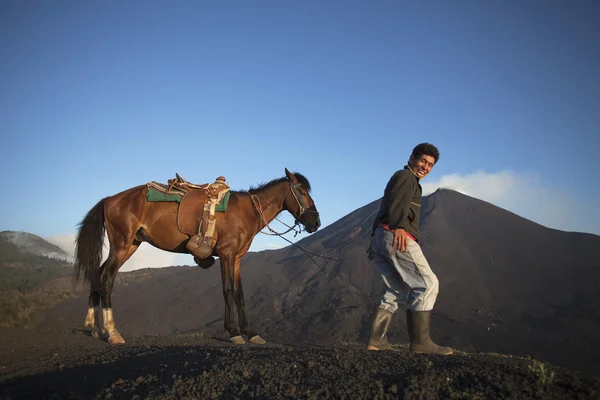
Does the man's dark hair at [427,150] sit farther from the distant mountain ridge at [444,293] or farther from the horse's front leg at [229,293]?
the distant mountain ridge at [444,293]

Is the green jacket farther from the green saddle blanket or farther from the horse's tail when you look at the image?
the horse's tail

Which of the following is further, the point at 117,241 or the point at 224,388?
the point at 117,241

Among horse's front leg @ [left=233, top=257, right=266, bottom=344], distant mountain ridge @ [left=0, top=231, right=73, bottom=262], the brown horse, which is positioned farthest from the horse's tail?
distant mountain ridge @ [left=0, top=231, right=73, bottom=262]

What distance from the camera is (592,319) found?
60.2 feet

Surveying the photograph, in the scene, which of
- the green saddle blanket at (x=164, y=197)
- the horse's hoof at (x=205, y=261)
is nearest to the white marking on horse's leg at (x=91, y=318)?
the horse's hoof at (x=205, y=261)

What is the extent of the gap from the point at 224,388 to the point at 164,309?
65.6 feet

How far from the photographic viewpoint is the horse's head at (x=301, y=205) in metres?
7.98

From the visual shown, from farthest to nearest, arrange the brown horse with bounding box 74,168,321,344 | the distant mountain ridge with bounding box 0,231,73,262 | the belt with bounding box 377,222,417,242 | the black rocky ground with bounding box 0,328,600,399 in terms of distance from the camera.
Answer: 1. the distant mountain ridge with bounding box 0,231,73,262
2. the brown horse with bounding box 74,168,321,344
3. the belt with bounding box 377,222,417,242
4. the black rocky ground with bounding box 0,328,600,399

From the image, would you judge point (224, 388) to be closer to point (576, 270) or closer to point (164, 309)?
point (164, 309)

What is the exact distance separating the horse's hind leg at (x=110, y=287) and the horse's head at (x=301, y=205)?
2.93 meters

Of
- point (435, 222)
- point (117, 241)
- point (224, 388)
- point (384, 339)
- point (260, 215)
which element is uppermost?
point (435, 222)

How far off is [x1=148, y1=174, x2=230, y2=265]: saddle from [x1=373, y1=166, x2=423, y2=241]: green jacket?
3445 mm

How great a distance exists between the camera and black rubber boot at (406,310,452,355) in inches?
176

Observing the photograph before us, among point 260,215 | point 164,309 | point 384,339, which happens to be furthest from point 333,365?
point 164,309
